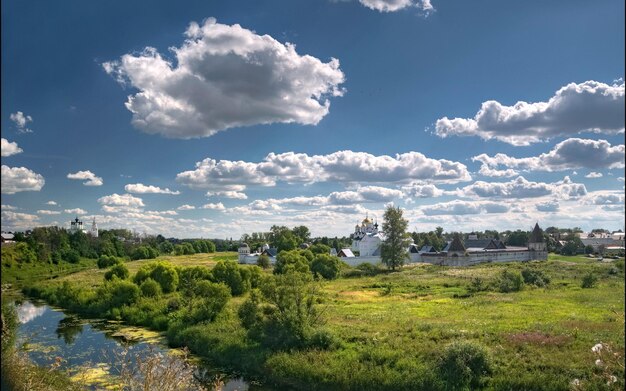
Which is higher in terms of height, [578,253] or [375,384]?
[578,253]

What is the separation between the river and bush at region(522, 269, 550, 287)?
1361 inches

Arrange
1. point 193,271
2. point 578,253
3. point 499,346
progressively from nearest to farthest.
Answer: point 499,346 < point 578,253 < point 193,271

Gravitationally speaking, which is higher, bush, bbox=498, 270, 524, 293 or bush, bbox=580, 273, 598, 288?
bush, bbox=580, 273, 598, 288

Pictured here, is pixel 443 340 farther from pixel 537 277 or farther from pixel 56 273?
pixel 56 273

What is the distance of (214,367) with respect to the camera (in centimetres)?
2372

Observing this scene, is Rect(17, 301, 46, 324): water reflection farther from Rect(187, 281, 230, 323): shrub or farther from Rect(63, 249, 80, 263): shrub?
Rect(63, 249, 80, 263): shrub

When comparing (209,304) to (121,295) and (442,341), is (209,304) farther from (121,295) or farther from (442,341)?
(442,341)

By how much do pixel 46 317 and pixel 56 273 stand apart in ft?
105


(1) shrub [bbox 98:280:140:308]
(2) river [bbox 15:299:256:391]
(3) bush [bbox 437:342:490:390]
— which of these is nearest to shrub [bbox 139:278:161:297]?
(1) shrub [bbox 98:280:140:308]

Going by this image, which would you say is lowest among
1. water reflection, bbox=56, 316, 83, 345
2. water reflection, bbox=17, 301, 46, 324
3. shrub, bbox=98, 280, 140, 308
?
water reflection, bbox=17, 301, 46, 324

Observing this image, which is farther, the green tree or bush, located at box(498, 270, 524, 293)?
the green tree

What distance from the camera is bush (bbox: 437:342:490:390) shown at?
1814cm

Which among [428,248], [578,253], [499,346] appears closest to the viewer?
[499,346]

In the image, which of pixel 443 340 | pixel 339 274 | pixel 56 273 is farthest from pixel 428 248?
pixel 443 340
